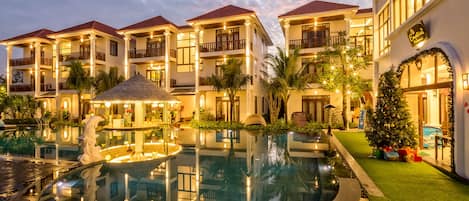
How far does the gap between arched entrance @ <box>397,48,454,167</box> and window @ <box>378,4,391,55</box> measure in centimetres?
311

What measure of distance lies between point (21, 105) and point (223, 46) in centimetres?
2042

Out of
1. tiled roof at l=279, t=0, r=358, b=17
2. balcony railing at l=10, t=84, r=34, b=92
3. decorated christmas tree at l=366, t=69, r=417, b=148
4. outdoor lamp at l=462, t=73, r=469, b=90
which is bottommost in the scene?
decorated christmas tree at l=366, t=69, r=417, b=148

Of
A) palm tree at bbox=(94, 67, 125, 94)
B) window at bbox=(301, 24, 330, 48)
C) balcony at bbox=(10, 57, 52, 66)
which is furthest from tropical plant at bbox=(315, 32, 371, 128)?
balcony at bbox=(10, 57, 52, 66)

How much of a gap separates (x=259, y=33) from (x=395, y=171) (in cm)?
1988

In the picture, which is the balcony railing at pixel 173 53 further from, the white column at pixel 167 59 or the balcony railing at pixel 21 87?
the balcony railing at pixel 21 87

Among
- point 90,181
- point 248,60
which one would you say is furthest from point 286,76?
point 90,181

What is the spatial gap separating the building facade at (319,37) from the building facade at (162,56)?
3204mm

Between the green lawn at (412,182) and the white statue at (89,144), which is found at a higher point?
the white statue at (89,144)

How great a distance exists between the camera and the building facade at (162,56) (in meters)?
21.7

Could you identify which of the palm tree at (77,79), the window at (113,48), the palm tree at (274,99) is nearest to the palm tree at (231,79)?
the palm tree at (274,99)

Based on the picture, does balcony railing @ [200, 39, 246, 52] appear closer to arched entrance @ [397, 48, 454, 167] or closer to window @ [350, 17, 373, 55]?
window @ [350, 17, 373, 55]

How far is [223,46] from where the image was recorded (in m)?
22.0

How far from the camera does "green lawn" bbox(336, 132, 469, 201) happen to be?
527cm

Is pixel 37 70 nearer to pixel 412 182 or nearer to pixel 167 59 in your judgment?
pixel 167 59
